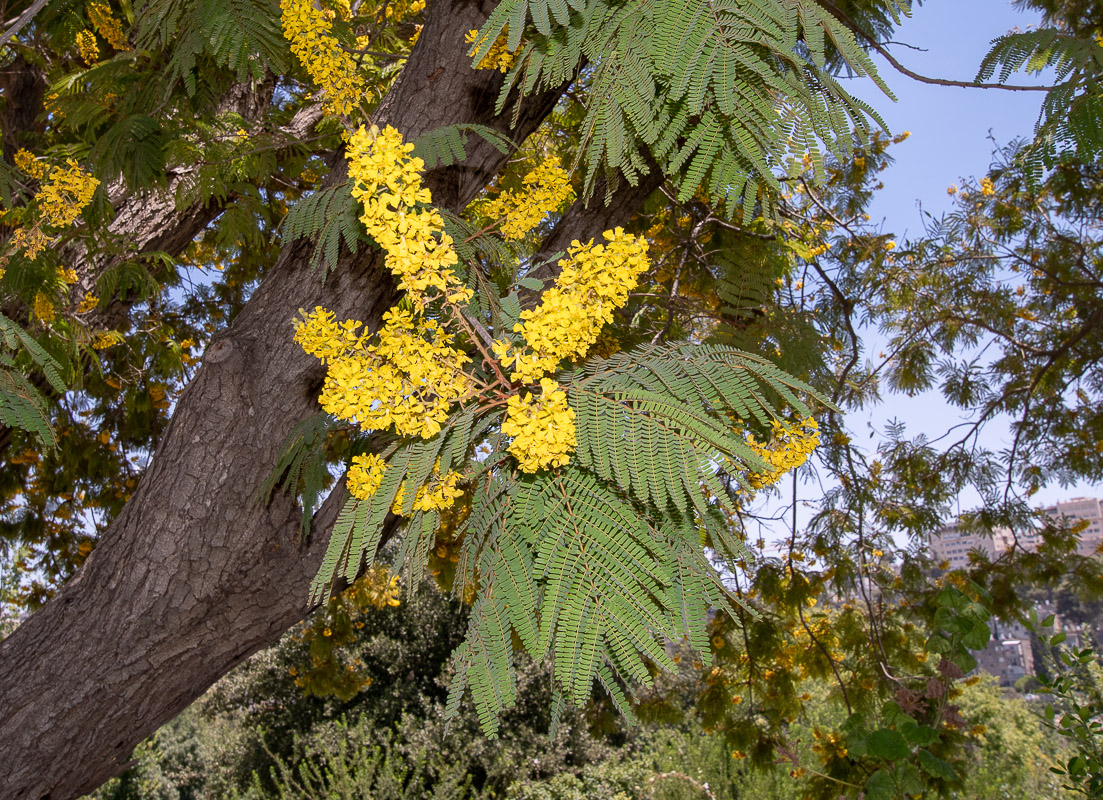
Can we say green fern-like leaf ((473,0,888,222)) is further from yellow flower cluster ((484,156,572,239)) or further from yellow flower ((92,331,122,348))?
yellow flower ((92,331,122,348))

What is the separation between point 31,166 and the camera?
2.99 metres

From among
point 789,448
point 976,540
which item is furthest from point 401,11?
point 976,540

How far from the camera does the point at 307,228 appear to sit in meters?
1.80

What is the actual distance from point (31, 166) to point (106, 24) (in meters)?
0.92

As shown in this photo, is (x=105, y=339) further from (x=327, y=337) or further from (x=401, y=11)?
(x=327, y=337)

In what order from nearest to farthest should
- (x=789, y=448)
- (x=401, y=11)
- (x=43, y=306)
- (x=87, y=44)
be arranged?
(x=789, y=448) < (x=43, y=306) < (x=87, y=44) < (x=401, y=11)

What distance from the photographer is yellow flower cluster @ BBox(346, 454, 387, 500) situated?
4.60ft

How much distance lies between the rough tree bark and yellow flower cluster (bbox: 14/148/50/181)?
113 cm

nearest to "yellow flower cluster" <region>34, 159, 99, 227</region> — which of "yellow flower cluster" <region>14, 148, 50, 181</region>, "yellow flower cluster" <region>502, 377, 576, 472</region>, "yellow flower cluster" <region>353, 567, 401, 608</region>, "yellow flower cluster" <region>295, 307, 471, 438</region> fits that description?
"yellow flower cluster" <region>14, 148, 50, 181</region>

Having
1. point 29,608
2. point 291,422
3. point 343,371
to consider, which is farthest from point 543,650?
point 29,608

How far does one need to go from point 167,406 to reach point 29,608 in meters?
2.26

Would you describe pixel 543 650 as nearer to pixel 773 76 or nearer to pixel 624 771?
pixel 773 76

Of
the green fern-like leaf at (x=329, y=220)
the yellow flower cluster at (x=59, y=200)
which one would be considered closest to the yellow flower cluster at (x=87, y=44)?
the yellow flower cluster at (x=59, y=200)

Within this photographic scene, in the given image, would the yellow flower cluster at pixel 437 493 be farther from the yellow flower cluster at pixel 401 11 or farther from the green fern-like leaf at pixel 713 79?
the yellow flower cluster at pixel 401 11
